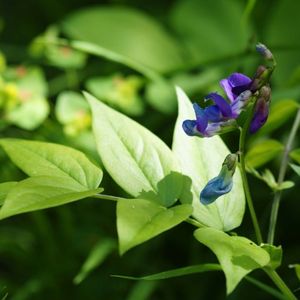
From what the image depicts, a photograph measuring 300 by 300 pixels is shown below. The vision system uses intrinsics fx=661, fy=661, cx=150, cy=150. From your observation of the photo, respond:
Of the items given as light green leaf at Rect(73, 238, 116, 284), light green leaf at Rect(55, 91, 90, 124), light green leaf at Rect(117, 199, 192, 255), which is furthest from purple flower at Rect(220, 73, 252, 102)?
light green leaf at Rect(55, 91, 90, 124)

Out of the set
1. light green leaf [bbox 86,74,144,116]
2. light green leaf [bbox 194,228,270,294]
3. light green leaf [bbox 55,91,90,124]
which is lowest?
light green leaf [bbox 55,91,90,124]

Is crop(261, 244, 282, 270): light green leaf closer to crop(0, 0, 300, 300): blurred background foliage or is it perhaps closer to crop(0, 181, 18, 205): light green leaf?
crop(0, 181, 18, 205): light green leaf

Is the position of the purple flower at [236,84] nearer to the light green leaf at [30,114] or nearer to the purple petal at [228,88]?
the purple petal at [228,88]

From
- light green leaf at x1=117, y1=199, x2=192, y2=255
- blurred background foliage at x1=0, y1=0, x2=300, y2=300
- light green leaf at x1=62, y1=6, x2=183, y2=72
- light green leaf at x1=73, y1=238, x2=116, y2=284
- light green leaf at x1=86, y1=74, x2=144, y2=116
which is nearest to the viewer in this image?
light green leaf at x1=117, y1=199, x2=192, y2=255

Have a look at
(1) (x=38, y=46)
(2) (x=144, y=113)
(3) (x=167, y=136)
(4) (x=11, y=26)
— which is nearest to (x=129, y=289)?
(3) (x=167, y=136)

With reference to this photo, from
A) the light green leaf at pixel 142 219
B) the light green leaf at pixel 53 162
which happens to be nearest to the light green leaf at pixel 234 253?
the light green leaf at pixel 142 219

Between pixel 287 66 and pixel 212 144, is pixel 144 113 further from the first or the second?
pixel 212 144

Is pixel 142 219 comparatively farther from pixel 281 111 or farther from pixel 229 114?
pixel 281 111
